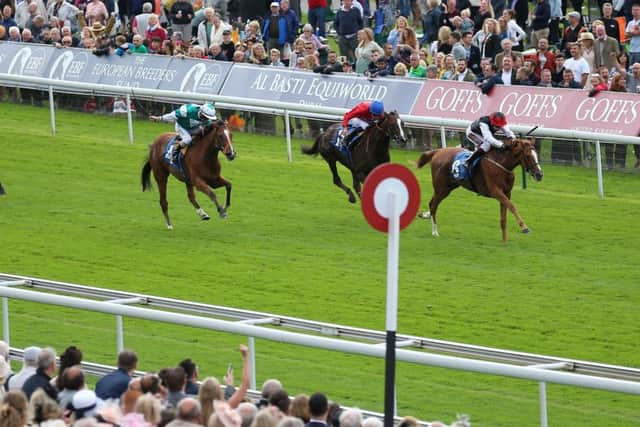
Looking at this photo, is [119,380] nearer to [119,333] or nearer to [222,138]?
[119,333]

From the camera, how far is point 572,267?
15.6m

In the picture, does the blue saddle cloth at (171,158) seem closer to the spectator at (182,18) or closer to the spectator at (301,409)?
the spectator at (182,18)

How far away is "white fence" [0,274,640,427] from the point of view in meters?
8.35

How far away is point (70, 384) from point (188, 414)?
4.23ft

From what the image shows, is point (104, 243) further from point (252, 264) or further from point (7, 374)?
point (7, 374)

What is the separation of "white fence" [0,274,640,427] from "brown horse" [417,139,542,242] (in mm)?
6509

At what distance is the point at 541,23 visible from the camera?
23.5 metres

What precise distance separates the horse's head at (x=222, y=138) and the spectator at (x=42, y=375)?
8513mm

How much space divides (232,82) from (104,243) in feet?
23.5

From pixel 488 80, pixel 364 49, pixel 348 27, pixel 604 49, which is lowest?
pixel 488 80

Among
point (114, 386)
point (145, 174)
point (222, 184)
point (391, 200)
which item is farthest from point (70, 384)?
point (145, 174)

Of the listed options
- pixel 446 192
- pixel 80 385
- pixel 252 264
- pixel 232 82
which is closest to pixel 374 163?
pixel 446 192

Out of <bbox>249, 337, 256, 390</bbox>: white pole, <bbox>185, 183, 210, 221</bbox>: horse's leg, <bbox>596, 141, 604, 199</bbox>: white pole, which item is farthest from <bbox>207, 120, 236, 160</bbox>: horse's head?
<bbox>249, 337, 256, 390</bbox>: white pole

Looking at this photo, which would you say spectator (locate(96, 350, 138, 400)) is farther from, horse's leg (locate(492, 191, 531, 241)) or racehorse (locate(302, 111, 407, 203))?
racehorse (locate(302, 111, 407, 203))
